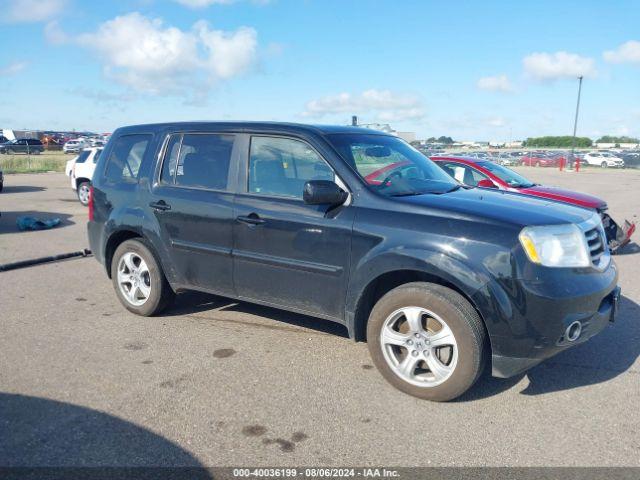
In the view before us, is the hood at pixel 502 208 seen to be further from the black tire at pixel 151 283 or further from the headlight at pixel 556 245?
the black tire at pixel 151 283

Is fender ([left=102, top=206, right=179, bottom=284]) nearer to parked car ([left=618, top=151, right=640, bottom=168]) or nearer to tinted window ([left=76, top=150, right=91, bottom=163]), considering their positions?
tinted window ([left=76, top=150, right=91, bottom=163])

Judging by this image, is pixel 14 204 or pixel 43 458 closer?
pixel 43 458

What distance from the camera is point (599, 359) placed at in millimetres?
Result: 4535

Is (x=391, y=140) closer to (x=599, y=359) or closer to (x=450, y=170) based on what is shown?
(x=599, y=359)

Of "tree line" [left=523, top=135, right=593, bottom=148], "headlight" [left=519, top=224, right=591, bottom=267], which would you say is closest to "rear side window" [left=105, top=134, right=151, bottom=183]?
"headlight" [left=519, top=224, right=591, bottom=267]

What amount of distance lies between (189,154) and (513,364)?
3272 mm

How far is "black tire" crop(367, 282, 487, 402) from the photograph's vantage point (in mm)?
3633

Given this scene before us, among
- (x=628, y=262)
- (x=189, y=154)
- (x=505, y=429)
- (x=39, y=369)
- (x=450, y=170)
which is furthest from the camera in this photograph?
(x=450, y=170)

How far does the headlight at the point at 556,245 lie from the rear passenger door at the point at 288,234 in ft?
4.02

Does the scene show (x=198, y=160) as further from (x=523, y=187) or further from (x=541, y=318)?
(x=523, y=187)

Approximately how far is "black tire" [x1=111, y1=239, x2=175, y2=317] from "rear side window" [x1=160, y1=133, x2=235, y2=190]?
2.39 feet

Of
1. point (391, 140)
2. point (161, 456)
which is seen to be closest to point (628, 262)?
point (391, 140)

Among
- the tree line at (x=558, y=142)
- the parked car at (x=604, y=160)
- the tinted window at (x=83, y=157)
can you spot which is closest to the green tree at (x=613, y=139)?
the tree line at (x=558, y=142)

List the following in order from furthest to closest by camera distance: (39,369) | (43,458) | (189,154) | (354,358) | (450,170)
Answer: (450,170), (189,154), (354,358), (39,369), (43,458)
